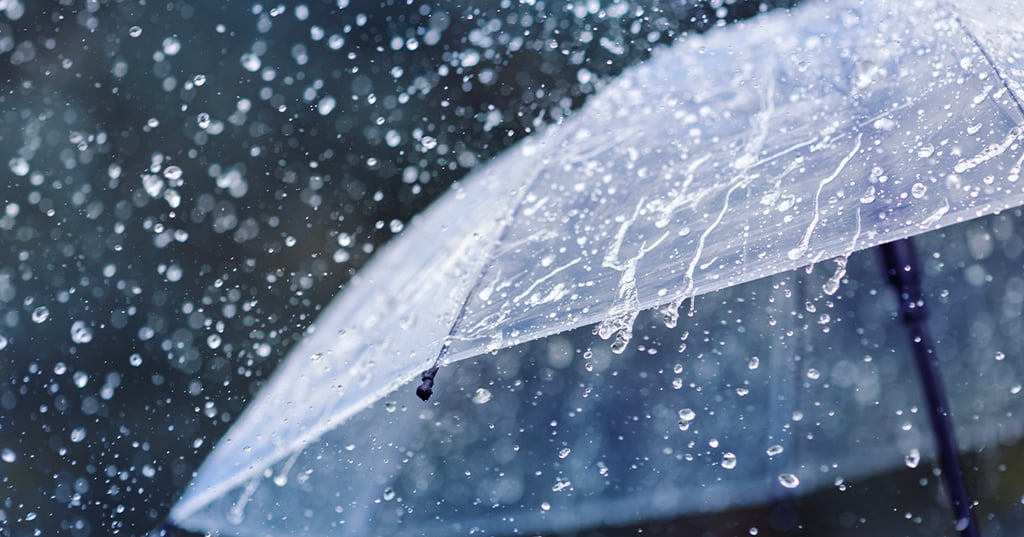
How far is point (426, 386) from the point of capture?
819 millimetres

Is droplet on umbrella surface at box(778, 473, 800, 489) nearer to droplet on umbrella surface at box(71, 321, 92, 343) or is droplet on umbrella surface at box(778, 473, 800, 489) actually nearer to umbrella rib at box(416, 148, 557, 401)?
umbrella rib at box(416, 148, 557, 401)

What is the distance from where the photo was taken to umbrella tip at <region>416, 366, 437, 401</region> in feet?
2.62

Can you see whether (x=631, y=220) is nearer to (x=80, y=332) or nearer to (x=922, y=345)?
(x=922, y=345)

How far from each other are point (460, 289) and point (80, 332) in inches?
124

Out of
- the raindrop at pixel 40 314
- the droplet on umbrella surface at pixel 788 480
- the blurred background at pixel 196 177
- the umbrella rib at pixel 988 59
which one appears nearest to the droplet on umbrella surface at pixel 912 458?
the droplet on umbrella surface at pixel 788 480

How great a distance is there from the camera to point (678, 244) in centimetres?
102

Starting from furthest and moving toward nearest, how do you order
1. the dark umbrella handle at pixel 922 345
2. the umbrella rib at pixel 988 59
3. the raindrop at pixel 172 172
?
the raindrop at pixel 172 172
the dark umbrella handle at pixel 922 345
the umbrella rib at pixel 988 59

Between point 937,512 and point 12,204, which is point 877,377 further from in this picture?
point 12,204

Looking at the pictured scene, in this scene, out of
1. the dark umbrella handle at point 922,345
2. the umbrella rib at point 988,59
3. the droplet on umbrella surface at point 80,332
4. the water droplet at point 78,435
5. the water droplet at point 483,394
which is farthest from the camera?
the droplet on umbrella surface at point 80,332

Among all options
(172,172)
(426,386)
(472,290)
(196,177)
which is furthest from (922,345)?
(172,172)

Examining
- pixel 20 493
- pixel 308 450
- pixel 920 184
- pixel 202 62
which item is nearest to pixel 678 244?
pixel 920 184

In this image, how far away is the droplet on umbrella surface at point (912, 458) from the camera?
2.24m

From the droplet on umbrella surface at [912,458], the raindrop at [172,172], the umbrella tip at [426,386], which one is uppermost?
the umbrella tip at [426,386]

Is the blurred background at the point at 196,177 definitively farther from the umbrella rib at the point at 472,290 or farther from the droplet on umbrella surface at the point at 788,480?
the umbrella rib at the point at 472,290
